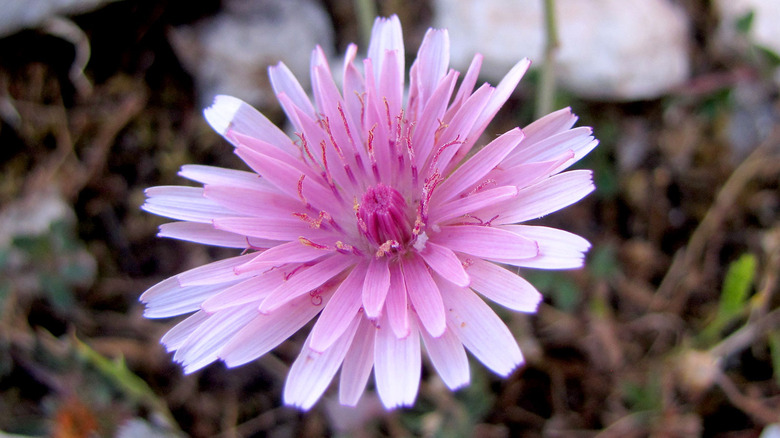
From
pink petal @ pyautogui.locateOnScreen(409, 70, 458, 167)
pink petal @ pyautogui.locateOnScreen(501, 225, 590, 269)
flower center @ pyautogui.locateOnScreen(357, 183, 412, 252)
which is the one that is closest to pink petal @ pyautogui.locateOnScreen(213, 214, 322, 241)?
flower center @ pyautogui.locateOnScreen(357, 183, 412, 252)

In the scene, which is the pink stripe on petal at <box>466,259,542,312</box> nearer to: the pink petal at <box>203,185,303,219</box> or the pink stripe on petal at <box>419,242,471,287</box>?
the pink stripe on petal at <box>419,242,471,287</box>

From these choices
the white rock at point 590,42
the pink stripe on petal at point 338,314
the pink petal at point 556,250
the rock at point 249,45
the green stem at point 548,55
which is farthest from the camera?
the rock at point 249,45

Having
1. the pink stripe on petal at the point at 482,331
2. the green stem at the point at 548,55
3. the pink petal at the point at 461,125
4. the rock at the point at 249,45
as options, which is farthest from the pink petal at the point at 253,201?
the rock at the point at 249,45

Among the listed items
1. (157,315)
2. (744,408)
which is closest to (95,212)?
(157,315)

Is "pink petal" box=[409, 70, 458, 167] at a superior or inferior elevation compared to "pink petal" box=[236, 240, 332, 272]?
superior

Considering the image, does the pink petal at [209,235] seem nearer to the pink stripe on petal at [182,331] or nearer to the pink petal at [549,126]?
the pink stripe on petal at [182,331]
